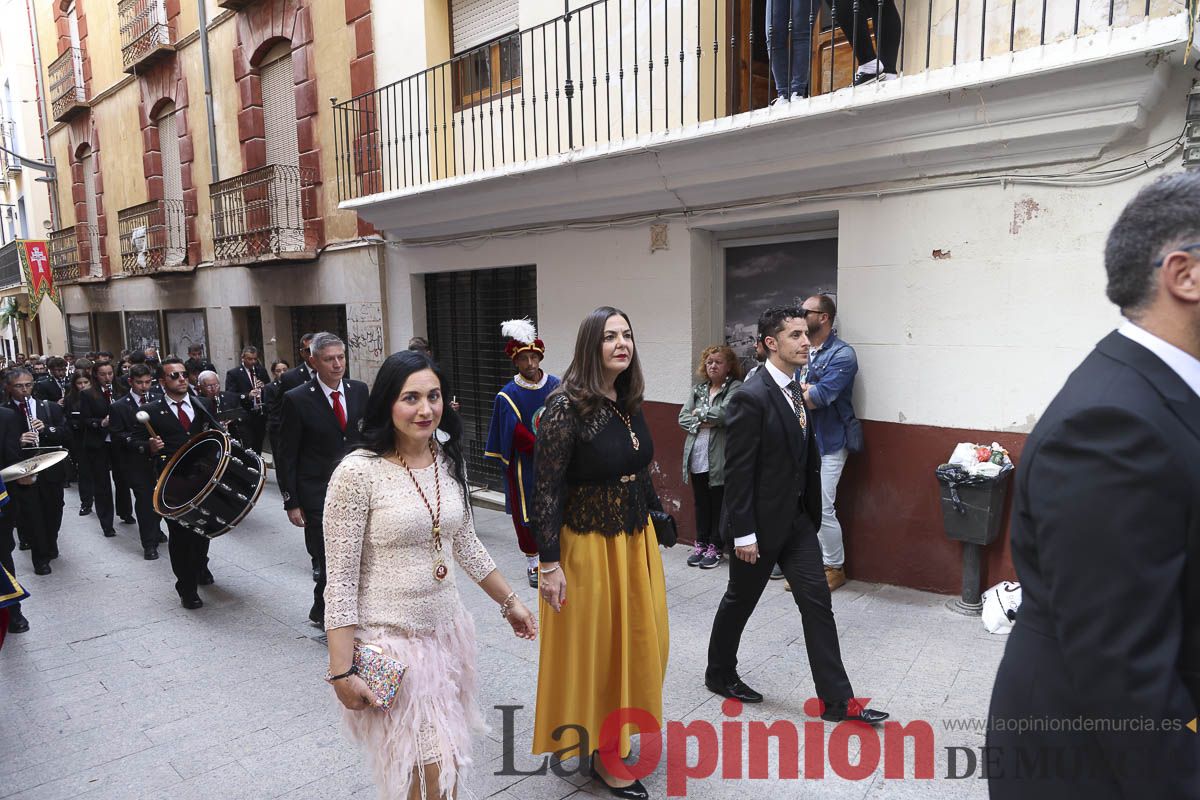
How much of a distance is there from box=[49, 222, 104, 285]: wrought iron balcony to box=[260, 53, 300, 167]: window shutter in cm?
944

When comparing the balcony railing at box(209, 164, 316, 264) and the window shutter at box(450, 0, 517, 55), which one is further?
the balcony railing at box(209, 164, 316, 264)

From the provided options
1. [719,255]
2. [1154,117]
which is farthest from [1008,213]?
[719,255]

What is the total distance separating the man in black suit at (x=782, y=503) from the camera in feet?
11.2

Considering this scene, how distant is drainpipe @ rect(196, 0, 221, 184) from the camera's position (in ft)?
40.1

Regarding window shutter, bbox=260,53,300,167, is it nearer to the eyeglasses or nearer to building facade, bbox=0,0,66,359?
the eyeglasses

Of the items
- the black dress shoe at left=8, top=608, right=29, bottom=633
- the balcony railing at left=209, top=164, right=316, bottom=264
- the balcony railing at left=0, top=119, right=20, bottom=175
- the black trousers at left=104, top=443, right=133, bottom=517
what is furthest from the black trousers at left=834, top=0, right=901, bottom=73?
the balcony railing at left=0, top=119, right=20, bottom=175

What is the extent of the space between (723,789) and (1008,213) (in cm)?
380

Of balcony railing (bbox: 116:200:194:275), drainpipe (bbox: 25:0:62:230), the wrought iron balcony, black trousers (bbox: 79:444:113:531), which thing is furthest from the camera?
drainpipe (bbox: 25:0:62:230)

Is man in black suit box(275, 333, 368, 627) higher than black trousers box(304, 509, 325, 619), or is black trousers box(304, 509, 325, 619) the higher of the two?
man in black suit box(275, 333, 368, 627)

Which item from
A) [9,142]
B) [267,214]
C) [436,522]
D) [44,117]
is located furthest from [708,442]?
[9,142]

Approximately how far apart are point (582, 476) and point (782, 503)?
1074 millimetres

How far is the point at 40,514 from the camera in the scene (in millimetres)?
6379

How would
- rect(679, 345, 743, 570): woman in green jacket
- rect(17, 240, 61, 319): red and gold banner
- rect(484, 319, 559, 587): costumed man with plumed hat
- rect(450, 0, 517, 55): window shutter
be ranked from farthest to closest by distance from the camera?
1. rect(17, 240, 61, 319): red and gold banner
2. rect(450, 0, 517, 55): window shutter
3. rect(679, 345, 743, 570): woman in green jacket
4. rect(484, 319, 559, 587): costumed man with plumed hat

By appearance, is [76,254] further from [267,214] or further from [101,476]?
[101,476]
